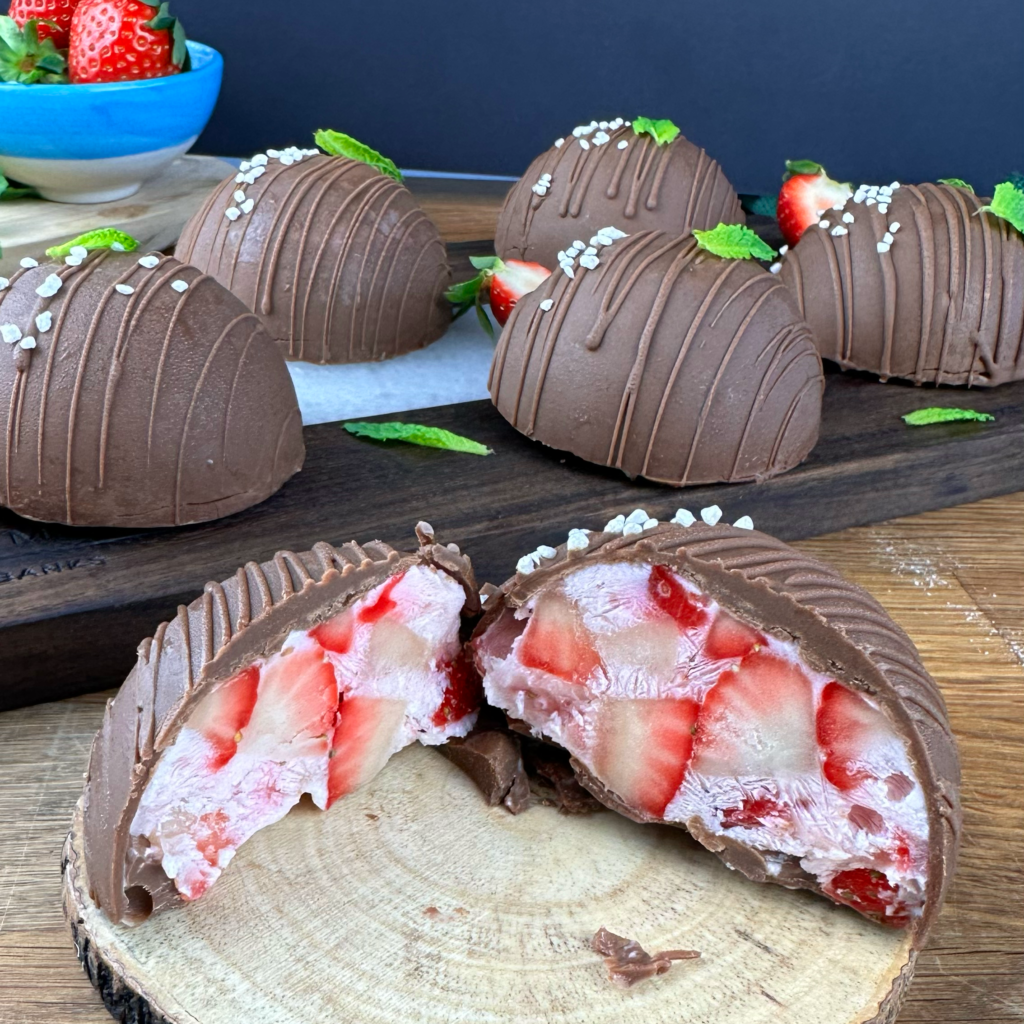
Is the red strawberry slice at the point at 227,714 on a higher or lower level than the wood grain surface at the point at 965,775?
higher

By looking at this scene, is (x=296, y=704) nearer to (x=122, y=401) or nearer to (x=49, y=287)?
(x=122, y=401)

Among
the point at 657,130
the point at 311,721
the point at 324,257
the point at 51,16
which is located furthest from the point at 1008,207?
the point at 51,16

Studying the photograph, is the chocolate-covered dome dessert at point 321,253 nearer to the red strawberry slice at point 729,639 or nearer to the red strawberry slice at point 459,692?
the red strawberry slice at point 459,692

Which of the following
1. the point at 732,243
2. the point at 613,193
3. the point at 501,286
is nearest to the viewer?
the point at 732,243

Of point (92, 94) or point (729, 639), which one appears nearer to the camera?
point (729, 639)

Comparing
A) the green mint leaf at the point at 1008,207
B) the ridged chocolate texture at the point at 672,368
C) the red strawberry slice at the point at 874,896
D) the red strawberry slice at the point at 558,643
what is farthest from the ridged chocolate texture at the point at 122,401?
the green mint leaf at the point at 1008,207

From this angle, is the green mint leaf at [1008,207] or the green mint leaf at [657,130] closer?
the green mint leaf at [1008,207]
